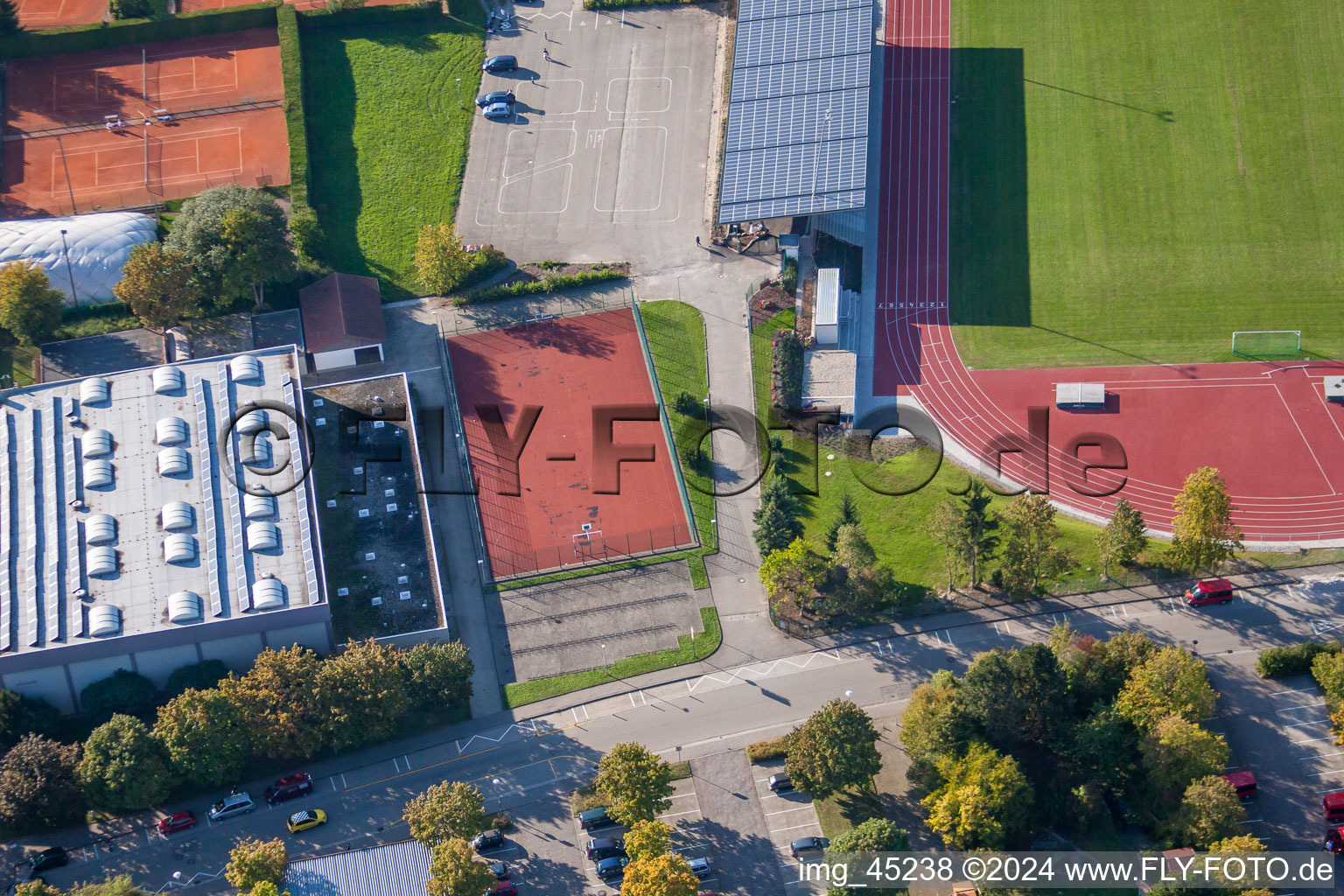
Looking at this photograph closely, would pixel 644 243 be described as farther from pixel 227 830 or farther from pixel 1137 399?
pixel 227 830

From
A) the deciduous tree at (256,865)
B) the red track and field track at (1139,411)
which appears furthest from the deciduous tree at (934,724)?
the deciduous tree at (256,865)

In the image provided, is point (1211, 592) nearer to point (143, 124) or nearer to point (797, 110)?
point (797, 110)

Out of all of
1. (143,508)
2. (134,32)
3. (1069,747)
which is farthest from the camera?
(134,32)

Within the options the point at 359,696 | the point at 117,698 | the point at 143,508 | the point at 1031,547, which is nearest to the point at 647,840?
the point at 359,696

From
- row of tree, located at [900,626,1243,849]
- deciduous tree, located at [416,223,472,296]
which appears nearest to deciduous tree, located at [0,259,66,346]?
deciduous tree, located at [416,223,472,296]

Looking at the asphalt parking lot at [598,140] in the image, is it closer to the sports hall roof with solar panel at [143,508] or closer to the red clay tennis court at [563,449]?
the red clay tennis court at [563,449]
